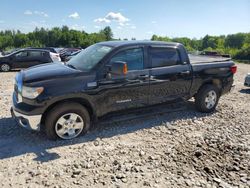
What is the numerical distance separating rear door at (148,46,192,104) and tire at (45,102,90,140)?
1.55 m

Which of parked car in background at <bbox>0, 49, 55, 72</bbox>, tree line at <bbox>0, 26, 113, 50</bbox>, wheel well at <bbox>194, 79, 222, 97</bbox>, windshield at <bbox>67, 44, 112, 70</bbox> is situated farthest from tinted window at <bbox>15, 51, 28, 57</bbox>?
tree line at <bbox>0, 26, 113, 50</bbox>

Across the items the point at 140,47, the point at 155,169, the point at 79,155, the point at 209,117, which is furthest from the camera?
the point at 209,117

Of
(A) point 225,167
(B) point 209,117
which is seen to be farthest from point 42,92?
(B) point 209,117

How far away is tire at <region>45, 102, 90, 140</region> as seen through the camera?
4.21m

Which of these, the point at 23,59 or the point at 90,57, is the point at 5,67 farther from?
the point at 90,57

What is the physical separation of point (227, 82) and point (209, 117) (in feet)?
3.72

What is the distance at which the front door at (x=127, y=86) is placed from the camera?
4590mm

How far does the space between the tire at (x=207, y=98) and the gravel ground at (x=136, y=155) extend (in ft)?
1.69

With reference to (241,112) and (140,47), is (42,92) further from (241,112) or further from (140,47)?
(241,112)

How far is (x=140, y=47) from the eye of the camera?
5.01 metres

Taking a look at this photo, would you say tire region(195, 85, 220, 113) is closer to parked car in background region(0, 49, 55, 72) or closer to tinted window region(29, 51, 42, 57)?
parked car in background region(0, 49, 55, 72)

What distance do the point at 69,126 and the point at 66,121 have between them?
122 mm

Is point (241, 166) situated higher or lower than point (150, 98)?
lower

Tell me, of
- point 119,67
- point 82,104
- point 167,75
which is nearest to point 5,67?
point 82,104
